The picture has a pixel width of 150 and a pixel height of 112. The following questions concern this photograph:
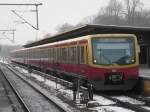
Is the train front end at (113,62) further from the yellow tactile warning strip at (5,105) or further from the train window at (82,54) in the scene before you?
the yellow tactile warning strip at (5,105)

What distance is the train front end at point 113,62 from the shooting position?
62.7 feet

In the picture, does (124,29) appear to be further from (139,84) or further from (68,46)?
(139,84)

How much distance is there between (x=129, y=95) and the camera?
19.0 meters

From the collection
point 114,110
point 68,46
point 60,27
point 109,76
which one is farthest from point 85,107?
point 60,27

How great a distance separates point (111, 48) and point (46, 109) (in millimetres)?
5411

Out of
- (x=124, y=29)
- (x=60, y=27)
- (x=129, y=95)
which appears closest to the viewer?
(x=129, y=95)

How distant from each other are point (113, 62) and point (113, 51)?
1.75 ft

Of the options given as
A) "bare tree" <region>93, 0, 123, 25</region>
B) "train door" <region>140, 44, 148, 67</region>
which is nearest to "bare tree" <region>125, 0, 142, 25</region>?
"bare tree" <region>93, 0, 123, 25</region>

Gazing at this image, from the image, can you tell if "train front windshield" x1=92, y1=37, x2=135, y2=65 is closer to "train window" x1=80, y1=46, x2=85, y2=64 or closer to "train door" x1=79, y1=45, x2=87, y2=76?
"train door" x1=79, y1=45, x2=87, y2=76

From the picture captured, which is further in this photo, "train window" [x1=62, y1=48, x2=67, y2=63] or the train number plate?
"train window" [x1=62, y1=48, x2=67, y2=63]

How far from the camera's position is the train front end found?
19.1 meters

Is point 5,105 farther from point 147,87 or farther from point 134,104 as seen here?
point 147,87

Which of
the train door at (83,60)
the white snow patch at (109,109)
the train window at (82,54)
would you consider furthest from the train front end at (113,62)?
the white snow patch at (109,109)

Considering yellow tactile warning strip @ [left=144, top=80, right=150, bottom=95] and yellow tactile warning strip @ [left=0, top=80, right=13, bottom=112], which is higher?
yellow tactile warning strip @ [left=144, top=80, right=150, bottom=95]
